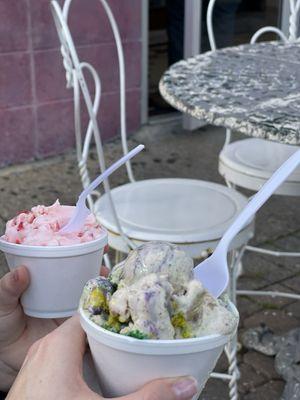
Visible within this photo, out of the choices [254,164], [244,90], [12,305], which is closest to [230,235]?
[12,305]

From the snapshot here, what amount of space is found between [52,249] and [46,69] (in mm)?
2965

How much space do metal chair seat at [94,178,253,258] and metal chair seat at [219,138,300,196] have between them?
0.62 ft

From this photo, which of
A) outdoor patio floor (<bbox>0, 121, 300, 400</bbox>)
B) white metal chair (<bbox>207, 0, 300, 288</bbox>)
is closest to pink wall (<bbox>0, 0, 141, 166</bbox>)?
outdoor patio floor (<bbox>0, 121, 300, 400</bbox>)

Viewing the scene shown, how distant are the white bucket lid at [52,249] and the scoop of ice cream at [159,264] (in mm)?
254

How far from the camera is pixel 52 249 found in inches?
39.1

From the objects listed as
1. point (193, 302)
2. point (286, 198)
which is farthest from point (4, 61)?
point (193, 302)

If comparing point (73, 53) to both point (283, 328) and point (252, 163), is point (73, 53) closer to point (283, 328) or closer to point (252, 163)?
point (252, 163)

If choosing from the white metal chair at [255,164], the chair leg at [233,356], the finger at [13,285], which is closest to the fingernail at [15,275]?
the finger at [13,285]

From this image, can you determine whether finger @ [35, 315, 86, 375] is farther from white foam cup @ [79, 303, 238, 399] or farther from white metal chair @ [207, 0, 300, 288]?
→ white metal chair @ [207, 0, 300, 288]

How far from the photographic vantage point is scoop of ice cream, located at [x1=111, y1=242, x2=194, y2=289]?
0.72 meters

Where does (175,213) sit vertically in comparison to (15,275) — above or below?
below

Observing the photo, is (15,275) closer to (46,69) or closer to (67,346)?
(67,346)

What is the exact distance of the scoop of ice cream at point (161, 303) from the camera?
68 cm

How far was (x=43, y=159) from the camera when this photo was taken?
397cm
